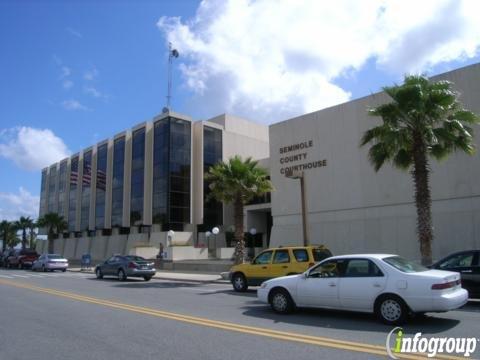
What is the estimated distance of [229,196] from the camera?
25.5 metres

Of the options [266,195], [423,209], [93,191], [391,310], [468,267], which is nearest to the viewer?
[391,310]

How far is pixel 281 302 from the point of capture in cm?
1080

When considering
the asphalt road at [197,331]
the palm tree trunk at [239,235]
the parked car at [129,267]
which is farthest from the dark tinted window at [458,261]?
the parked car at [129,267]

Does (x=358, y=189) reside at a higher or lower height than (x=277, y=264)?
higher

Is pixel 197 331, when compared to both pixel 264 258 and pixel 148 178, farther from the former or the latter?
pixel 148 178

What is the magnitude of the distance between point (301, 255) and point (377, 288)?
21.6ft

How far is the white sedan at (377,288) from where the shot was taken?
28.8 feet

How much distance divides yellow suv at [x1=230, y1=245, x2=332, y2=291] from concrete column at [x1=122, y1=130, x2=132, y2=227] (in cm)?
3793

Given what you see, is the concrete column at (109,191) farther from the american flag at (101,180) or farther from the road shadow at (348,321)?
the road shadow at (348,321)

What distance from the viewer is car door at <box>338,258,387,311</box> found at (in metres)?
9.30

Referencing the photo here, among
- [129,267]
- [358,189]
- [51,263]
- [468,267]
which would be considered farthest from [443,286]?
[51,263]

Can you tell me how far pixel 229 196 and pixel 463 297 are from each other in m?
17.2

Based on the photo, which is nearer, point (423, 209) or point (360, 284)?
point (360, 284)

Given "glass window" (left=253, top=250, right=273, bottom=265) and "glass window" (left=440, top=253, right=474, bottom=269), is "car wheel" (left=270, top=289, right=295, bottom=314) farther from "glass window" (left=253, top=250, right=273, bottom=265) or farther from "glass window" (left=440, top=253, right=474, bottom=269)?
"glass window" (left=253, top=250, right=273, bottom=265)
